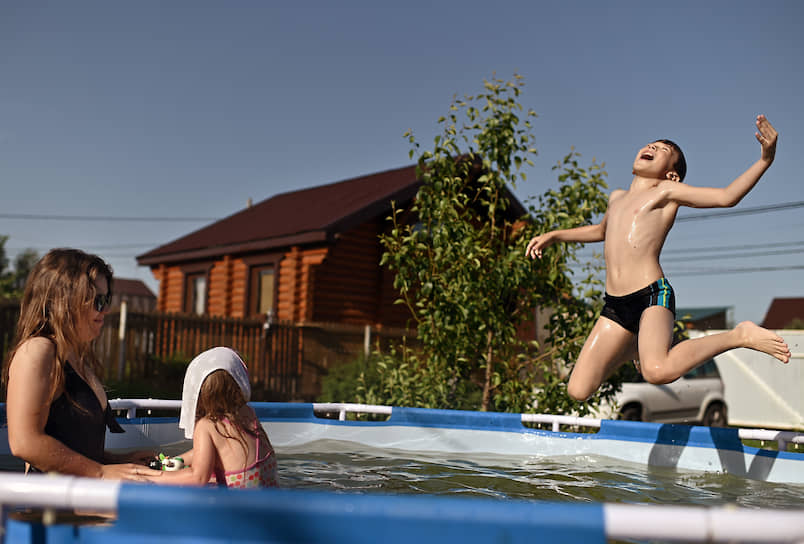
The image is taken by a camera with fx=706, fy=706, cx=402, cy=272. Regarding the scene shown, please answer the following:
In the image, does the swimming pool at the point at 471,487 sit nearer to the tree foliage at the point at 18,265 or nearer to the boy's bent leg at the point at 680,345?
the boy's bent leg at the point at 680,345

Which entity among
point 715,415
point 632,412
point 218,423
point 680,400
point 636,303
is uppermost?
point 636,303

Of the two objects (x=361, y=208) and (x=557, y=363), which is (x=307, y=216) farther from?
(x=557, y=363)

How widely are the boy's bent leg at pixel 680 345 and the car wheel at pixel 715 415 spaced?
977 centimetres

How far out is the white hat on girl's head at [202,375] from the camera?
2920 millimetres

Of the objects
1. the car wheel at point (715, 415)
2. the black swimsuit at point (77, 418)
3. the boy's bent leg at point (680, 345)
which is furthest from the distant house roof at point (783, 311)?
the black swimsuit at point (77, 418)

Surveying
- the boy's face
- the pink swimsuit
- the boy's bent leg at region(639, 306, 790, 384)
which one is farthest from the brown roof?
the pink swimsuit

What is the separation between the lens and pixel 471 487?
4309mm

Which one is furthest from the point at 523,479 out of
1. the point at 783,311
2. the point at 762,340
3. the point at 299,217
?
the point at 783,311

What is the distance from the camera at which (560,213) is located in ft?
23.0

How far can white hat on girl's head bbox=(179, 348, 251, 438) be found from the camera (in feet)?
9.58

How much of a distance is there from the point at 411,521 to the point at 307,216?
637 inches

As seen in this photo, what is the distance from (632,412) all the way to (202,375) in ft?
30.6

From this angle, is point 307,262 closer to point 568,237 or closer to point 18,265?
point 568,237

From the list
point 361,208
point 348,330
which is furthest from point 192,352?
point 361,208
